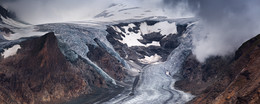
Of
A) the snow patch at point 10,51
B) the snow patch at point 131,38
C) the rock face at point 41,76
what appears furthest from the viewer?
the snow patch at point 131,38

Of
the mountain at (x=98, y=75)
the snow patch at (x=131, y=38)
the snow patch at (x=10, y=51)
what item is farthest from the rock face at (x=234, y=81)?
the snow patch at (x=131, y=38)

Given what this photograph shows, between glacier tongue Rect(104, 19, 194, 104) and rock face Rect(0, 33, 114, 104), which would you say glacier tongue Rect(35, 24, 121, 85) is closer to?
rock face Rect(0, 33, 114, 104)

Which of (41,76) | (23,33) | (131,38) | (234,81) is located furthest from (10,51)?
(131,38)

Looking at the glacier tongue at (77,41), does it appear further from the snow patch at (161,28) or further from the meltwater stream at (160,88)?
the snow patch at (161,28)

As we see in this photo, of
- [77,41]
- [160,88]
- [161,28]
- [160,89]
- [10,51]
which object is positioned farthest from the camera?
[161,28]

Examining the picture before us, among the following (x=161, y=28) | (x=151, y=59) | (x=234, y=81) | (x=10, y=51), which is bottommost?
(x=151, y=59)

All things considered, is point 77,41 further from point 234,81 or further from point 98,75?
point 234,81

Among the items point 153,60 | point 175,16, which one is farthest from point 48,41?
point 175,16
